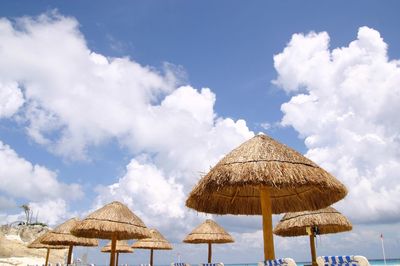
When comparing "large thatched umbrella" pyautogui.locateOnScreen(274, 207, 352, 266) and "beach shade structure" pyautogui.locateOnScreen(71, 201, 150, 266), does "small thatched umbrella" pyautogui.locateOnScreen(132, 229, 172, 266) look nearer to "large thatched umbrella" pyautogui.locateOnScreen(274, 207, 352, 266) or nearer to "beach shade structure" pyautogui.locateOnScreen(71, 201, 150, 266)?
"beach shade structure" pyautogui.locateOnScreen(71, 201, 150, 266)

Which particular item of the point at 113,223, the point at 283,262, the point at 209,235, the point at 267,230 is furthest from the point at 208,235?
the point at 283,262

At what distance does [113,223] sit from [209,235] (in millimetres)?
6167

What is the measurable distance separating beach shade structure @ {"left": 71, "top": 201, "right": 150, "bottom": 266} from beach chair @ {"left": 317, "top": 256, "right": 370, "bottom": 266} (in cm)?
734

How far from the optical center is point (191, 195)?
568 centimetres

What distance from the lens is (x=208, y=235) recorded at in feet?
48.9

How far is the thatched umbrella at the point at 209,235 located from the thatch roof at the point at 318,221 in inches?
145

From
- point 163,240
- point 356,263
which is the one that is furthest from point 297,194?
point 163,240

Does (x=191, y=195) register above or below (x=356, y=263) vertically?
above

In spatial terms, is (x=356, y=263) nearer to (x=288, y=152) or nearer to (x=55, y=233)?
(x=288, y=152)

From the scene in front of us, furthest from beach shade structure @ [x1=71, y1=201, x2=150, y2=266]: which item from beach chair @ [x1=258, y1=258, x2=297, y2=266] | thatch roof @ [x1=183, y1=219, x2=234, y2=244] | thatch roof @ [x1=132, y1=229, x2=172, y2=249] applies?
thatch roof @ [x1=132, y1=229, x2=172, y2=249]

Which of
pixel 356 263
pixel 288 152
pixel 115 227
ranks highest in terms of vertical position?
pixel 288 152

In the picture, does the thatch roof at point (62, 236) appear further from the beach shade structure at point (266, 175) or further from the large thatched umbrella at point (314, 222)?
the beach shade structure at point (266, 175)

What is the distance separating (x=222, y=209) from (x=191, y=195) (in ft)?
4.95

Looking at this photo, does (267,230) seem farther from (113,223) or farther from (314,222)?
(314,222)
